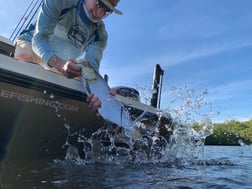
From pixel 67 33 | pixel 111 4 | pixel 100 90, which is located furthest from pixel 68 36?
pixel 100 90

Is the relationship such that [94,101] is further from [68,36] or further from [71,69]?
[68,36]

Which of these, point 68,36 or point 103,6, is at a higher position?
point 103,6

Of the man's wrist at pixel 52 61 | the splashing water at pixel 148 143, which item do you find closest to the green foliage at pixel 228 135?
the splashing water at pixel 148 143

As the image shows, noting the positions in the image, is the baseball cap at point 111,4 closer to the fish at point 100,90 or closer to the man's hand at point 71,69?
the fish at point 100,90

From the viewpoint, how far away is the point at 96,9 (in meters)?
3.79

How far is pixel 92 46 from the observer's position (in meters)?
4.24

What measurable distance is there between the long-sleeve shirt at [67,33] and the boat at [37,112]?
34 cm

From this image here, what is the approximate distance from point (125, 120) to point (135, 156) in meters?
1.18

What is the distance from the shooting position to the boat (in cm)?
307

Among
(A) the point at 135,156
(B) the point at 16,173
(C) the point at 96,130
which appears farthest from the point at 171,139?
(B) the point at 16,173

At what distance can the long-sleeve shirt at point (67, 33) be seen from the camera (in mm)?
3484

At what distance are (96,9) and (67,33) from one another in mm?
514

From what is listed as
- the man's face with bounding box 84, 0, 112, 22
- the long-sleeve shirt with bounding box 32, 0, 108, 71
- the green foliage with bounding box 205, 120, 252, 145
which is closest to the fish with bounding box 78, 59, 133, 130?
the long-sleeve shirt with bounding box 32, 0, 108, 71

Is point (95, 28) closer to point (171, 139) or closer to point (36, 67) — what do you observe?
point (36, 67)
